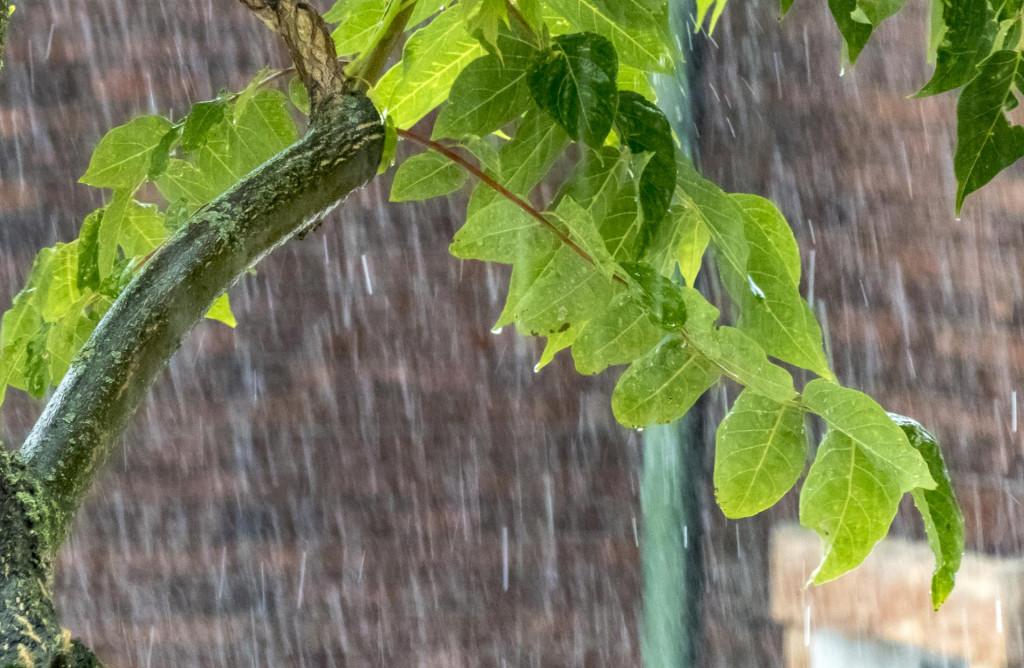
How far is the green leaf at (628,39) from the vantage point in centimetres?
32

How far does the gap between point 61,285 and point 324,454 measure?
2.68ft

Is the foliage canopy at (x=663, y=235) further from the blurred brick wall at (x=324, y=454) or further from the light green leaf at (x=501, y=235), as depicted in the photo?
the blurred brick wall at (x=324, y=454)

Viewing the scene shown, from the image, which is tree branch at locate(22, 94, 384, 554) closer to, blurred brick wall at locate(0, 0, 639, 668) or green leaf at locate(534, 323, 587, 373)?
green leaf at locate(534, 323, 587, 373)

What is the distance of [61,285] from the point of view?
17.3 inches

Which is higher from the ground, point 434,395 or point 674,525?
point 434,395

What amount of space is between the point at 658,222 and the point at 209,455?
3.43ft

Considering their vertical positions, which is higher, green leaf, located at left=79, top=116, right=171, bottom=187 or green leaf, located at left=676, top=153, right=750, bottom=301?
green leaf, located at left=79, top=116, right=171, bottom=187

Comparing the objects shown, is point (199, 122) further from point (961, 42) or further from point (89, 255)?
point (961, 42)

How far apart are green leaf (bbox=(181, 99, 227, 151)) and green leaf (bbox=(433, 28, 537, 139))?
97mm

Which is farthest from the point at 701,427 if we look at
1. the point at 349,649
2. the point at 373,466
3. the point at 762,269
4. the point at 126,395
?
the point at 126,395

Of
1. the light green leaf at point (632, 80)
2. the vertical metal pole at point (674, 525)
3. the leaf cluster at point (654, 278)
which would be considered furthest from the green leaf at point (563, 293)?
the vertical metal pole at point (674, 525)

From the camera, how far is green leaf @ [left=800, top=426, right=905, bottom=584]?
0.30m

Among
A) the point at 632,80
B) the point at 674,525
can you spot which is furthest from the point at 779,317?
the point at 674,525

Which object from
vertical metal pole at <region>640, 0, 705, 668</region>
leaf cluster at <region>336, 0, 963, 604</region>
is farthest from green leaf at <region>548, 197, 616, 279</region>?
vertical metal pole at <region>640, 0, 705, 668</region>
